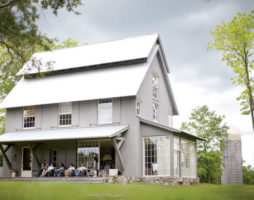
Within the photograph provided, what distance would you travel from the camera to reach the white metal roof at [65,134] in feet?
63.5

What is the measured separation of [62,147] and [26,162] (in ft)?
9.72

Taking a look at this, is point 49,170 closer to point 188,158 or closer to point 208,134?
point 188,158

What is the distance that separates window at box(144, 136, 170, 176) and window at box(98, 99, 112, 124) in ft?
8.52

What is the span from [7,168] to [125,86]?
982cm

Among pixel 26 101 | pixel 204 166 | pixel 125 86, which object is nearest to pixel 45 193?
pixel 125 86

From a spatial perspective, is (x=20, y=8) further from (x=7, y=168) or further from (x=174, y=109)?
(x=174, y=109)

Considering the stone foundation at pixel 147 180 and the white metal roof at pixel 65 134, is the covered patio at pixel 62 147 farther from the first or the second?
the stone foundation at pixel 147 180

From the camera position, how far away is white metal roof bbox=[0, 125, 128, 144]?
1935cm

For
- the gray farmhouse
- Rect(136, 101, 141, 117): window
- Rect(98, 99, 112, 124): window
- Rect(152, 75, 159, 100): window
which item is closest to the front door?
the gray farmhouse

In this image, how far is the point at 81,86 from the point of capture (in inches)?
891

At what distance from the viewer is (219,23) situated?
25016 millimetres

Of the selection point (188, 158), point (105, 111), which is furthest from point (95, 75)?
point (188, 158)

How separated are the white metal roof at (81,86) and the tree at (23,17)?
6664 millimetres

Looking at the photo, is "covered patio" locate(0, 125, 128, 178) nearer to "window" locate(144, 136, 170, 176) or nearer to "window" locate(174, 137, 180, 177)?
"window" locate(144, 136, 170, 176)
